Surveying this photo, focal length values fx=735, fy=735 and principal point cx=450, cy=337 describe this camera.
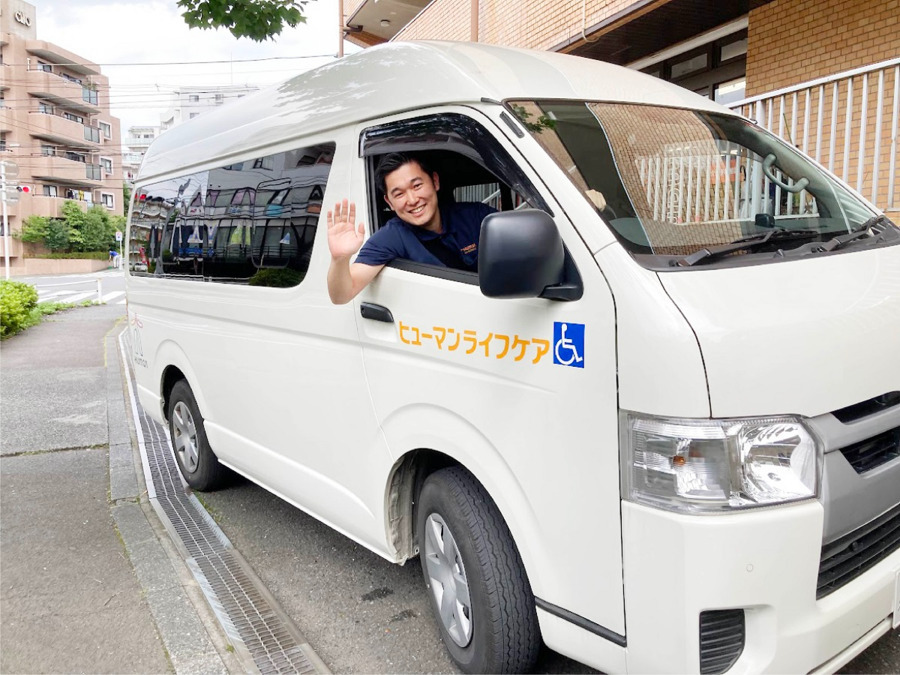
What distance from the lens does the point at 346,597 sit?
3.65m

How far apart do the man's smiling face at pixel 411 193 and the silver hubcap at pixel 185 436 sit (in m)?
2.73

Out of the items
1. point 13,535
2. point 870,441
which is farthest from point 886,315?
point 13,535

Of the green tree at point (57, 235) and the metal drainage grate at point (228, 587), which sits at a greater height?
the green tree at point (57, 235)

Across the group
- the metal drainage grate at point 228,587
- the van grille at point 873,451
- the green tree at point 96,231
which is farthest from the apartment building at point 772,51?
the green tree at point 96,231

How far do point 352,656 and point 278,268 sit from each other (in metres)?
1.86

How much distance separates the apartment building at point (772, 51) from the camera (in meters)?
6.41

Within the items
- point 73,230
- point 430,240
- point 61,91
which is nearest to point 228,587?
point 430,240

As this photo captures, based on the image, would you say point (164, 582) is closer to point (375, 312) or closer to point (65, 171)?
point (375, 312)

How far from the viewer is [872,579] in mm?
2176

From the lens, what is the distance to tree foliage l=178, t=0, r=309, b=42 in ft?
19.8

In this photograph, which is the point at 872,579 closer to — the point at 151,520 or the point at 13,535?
the point at 151,520

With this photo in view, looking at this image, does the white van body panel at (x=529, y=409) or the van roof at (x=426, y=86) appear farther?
the van roof at (x=426, y=86)

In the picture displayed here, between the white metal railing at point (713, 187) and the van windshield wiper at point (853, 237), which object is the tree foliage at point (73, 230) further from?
the van windshield wiper at point (853, 237)

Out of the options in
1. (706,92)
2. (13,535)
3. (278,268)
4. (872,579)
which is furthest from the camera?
(706,92)
